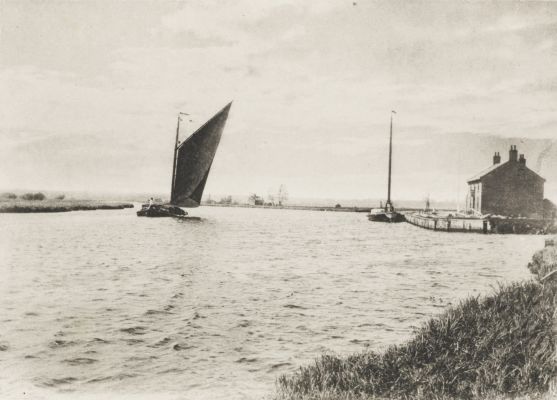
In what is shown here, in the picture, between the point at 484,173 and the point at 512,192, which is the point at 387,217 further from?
the point at 512,192

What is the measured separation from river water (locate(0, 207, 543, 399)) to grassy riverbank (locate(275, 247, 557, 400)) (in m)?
1.39

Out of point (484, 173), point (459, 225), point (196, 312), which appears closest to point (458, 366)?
point (196, 312)

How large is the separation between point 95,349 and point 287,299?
639 centimetres

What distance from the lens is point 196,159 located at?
50.2m

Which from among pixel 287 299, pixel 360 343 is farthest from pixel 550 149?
pixel 287 299

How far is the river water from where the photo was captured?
26.2ft

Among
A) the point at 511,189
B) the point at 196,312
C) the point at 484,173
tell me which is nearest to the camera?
the point at 196,312

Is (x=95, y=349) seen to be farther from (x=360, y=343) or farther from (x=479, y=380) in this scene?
(x=479, y=380)

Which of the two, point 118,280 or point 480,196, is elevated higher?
point 480,196

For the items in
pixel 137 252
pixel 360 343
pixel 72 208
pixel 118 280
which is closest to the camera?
pixel 360 343

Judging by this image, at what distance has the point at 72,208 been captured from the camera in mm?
69438

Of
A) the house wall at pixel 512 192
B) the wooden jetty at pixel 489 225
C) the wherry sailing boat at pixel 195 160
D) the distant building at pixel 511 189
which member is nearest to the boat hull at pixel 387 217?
the wooden jetty at pixel 489 225

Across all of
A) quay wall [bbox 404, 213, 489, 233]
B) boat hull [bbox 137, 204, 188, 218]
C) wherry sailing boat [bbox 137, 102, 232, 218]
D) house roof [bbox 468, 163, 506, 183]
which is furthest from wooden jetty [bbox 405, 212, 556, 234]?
boat hull [bbox 137, 204, 188, 218]

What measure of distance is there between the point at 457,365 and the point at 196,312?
7665 millimetres
